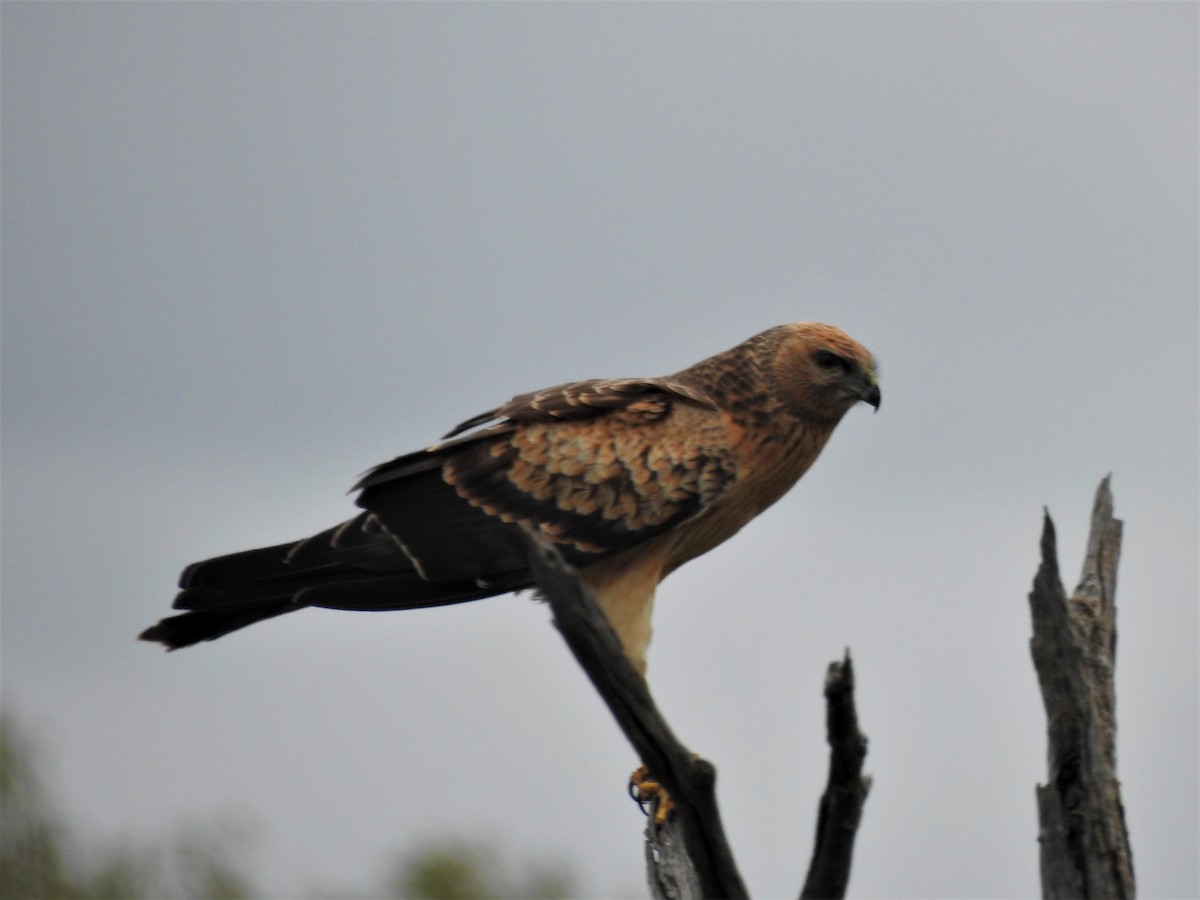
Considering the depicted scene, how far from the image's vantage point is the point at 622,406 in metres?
8.93

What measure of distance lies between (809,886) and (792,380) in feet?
13.2

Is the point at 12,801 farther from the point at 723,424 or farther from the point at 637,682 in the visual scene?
the point at 637,682

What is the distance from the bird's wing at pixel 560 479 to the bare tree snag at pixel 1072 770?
254 cm

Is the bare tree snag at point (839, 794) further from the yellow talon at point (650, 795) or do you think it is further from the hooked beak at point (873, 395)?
the hooked beak at point (873, 395)

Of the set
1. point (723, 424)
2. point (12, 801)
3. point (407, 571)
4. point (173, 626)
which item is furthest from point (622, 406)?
point (12, 801)

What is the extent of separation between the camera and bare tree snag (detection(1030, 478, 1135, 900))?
20.8 ft

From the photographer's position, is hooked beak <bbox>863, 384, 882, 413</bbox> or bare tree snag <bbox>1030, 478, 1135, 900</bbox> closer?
bare tree snag <bbox>1030, 478, 1135, 900</bbox>

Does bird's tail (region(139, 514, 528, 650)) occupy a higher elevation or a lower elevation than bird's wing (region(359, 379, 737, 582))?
lower

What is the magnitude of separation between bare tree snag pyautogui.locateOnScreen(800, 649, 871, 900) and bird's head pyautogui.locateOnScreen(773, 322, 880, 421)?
390cm

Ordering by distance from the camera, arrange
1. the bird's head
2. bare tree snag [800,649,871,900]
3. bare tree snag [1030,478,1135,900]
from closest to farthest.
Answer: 1. bare tree snag [800,649,871,900]
2. bare tree snag [1030,478,1135,900]
3. the bird's head

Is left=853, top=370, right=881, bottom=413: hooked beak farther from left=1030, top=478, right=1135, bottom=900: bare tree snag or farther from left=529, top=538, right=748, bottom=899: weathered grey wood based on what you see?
left=529, top=538, right=748, bottom=899: weathered grey wood

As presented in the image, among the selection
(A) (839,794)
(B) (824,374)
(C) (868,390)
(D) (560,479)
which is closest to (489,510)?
(D) (560,479)

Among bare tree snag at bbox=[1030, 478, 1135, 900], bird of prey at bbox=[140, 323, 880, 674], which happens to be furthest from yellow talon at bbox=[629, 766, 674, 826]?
bare tree snag at bbox=[1030, 478, 1135, 900]

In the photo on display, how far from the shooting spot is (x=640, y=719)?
556 cm
